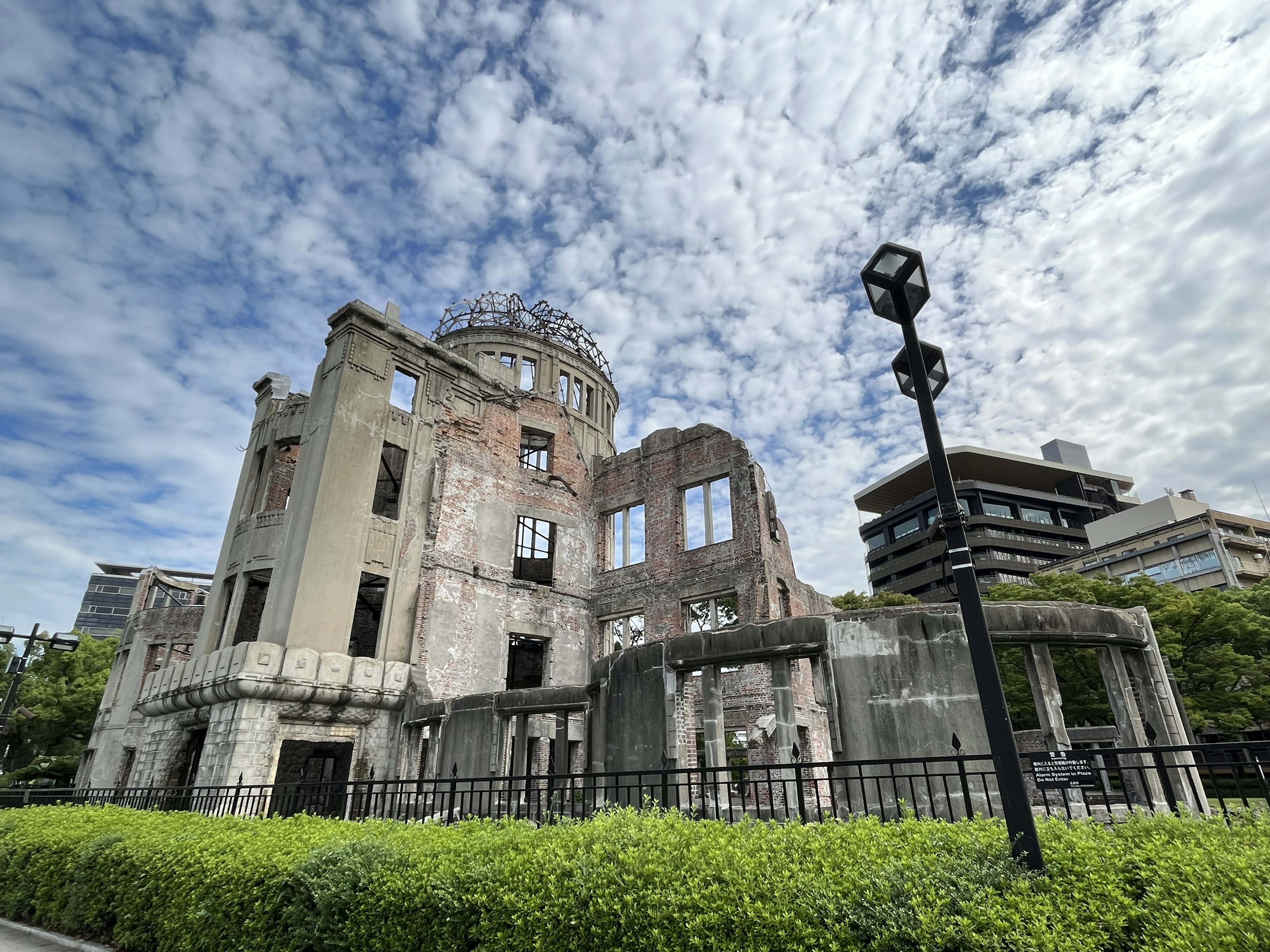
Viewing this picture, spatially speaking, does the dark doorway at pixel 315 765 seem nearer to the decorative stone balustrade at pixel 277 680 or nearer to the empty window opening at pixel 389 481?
the decorative stone balustrade at pixel 277 680

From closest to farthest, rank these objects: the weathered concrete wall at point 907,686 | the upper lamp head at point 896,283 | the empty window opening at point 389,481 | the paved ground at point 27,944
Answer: the upper lamp head at point 896,283 < the paved ground at point 27,944 < the weathered concrete wall at point 907,686 < the empty window opening at point 389,481

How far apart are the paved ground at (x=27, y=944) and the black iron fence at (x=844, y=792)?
1.95m

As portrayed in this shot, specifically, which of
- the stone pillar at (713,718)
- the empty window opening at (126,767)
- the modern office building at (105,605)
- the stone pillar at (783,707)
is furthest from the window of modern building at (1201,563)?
the modern office building at (105,605)

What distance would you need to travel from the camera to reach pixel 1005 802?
4133 millimetres

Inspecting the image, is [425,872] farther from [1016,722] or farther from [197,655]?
[1016,722]

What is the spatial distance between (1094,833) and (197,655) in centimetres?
2049

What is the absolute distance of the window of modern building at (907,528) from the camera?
2840 inches

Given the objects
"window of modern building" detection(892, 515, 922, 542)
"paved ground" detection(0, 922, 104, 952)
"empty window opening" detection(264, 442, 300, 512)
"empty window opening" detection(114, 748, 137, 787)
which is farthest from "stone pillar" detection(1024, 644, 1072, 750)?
"window of modern building" detection(892, 515, 922, 542)

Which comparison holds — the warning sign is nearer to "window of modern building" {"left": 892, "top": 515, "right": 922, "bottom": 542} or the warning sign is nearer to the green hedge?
the green hedge

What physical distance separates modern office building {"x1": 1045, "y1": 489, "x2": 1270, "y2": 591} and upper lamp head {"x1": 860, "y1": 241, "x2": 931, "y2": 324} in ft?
177

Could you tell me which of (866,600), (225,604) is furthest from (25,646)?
(866,600)

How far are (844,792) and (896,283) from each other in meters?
7.71

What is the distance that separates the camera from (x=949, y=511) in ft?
17.3

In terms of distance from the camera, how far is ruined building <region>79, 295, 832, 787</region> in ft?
55.7
